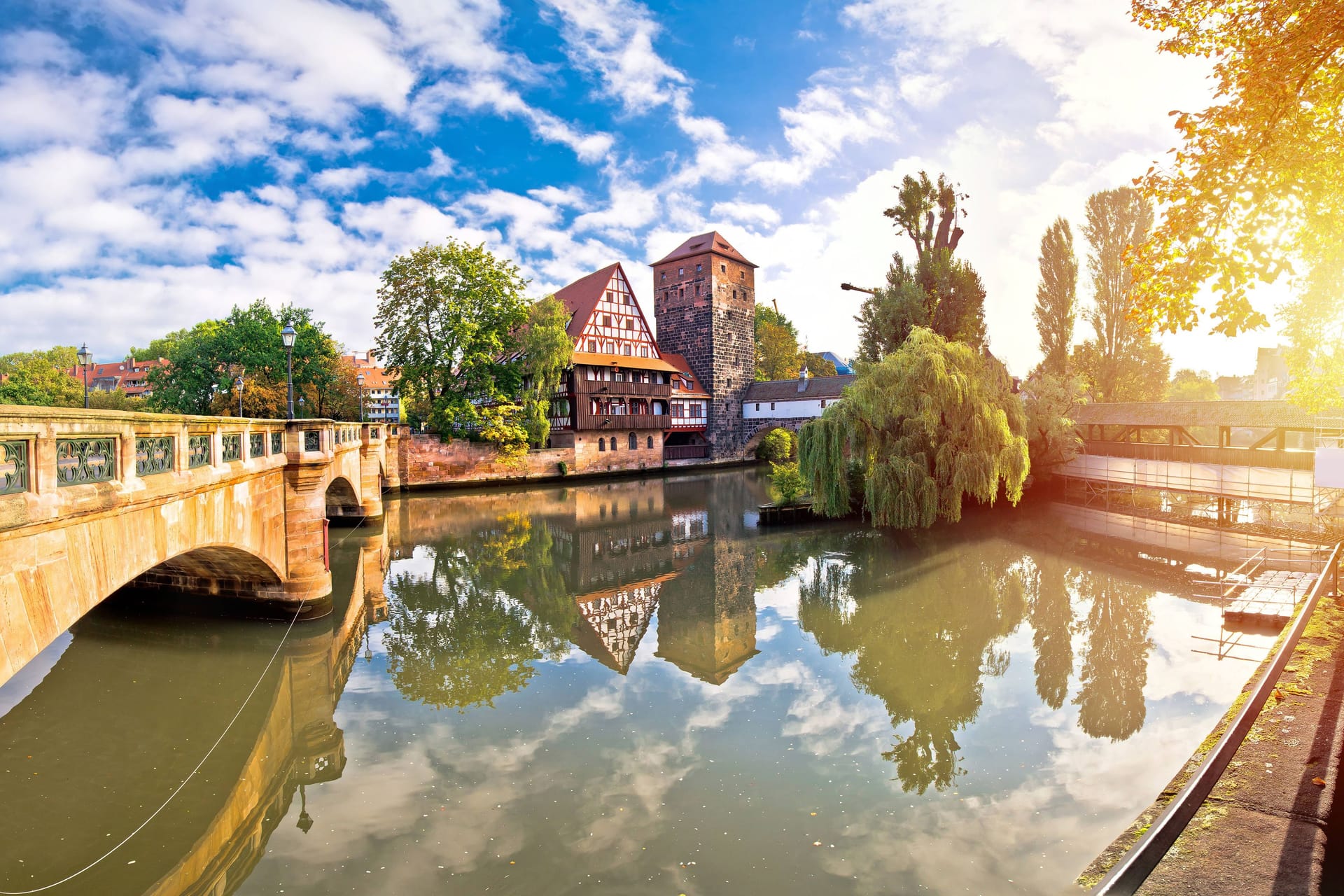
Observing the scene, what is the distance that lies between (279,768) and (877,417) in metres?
17.0

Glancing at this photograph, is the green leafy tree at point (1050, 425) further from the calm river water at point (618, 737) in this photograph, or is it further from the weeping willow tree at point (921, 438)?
the calm river water at point (618, 737)

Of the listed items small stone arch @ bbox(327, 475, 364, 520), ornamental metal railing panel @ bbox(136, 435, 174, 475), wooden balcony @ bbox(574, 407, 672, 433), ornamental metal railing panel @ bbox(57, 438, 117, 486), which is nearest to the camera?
ornamental metal railing panel @ bbox(57, 438, 117, 486)

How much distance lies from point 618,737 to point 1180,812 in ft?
17.7

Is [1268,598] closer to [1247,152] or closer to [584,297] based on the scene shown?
[1247,152]

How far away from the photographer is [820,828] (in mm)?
5535

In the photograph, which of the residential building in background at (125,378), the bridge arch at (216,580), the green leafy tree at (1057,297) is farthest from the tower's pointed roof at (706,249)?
the residential building in background at (125,378)

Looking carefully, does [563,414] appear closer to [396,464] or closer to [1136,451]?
[396,464]

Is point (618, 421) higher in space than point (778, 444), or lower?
higher

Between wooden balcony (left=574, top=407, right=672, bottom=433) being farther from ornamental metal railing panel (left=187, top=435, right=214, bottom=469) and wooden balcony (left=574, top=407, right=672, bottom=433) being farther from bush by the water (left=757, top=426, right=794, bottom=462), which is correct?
ornamental metal railing panel (left=187, top=435, right=214, bottom=469)

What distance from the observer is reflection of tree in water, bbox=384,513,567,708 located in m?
8.96

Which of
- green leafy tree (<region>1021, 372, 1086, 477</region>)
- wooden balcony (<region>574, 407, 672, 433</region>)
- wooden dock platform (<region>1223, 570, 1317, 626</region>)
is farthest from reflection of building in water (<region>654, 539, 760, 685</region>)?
wooden balcony (<region>574, 407, 672, 433</region>)

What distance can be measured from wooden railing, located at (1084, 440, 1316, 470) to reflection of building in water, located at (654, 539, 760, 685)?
16375 mm

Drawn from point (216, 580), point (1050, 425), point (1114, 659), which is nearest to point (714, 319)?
point (1050, 425)

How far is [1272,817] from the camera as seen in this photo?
14.3ft
